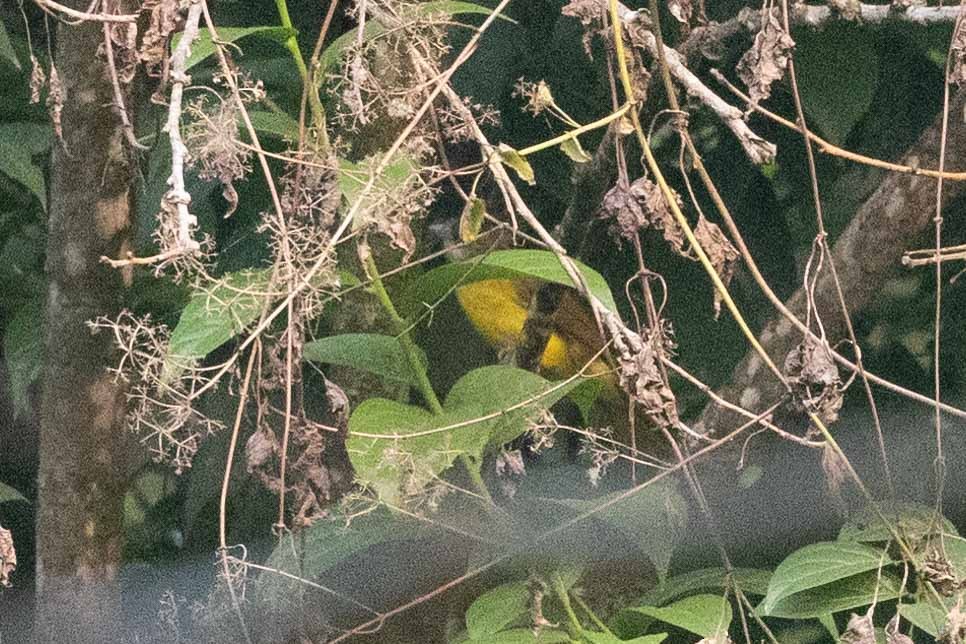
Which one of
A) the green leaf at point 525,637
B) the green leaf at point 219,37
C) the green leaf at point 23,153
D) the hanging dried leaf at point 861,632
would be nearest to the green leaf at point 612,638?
the green leaf at point 525,637

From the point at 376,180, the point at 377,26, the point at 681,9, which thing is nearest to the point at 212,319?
the point at 376,180

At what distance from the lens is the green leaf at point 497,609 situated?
33.1 inches

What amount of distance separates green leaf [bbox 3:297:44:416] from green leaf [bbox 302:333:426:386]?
1.41ft

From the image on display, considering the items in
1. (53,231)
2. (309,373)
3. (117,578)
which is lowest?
(117,578)

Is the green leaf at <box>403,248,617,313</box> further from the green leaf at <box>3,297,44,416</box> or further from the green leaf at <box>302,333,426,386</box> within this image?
the green leaf at <box>3,297,44,416</box>

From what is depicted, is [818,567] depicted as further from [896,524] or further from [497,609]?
[497,609]

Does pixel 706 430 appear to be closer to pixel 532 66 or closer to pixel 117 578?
pixel 532 66

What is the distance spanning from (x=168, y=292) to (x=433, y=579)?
1.38 feet

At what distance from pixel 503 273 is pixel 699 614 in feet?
0.90

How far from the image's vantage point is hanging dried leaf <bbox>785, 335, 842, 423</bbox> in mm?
762

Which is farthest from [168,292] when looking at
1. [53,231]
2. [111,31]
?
[111,31]

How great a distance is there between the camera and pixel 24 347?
1.23 m

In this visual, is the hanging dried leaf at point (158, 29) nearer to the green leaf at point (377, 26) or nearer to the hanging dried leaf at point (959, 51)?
the green leaf at point (377, 26)

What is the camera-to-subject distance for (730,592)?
36.0 inches
